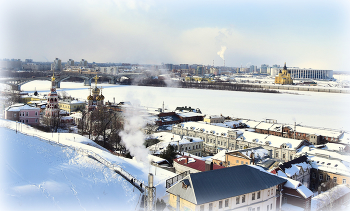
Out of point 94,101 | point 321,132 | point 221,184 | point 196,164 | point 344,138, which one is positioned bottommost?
point 344,138

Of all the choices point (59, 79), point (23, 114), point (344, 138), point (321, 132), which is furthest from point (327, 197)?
point (59, 79)

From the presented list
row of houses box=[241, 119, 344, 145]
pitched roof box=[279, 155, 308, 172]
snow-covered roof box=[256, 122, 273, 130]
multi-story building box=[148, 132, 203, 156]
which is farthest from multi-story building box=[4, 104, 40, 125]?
pitched roof box=[279, 155, 308, 172]

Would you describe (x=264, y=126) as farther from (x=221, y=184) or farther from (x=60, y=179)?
(x=60, y=179)

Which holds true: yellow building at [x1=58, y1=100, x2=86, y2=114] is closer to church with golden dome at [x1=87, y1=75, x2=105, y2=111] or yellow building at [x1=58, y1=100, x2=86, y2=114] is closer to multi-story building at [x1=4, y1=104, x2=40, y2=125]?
church with golden dome at [x1=87, y1=75, x2=105, y2=111]

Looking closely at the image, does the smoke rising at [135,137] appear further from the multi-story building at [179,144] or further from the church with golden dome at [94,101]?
the church with golden dome at [94,101]

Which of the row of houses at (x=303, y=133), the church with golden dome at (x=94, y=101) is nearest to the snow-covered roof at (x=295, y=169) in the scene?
the row of houses at (x=303, y=133)
